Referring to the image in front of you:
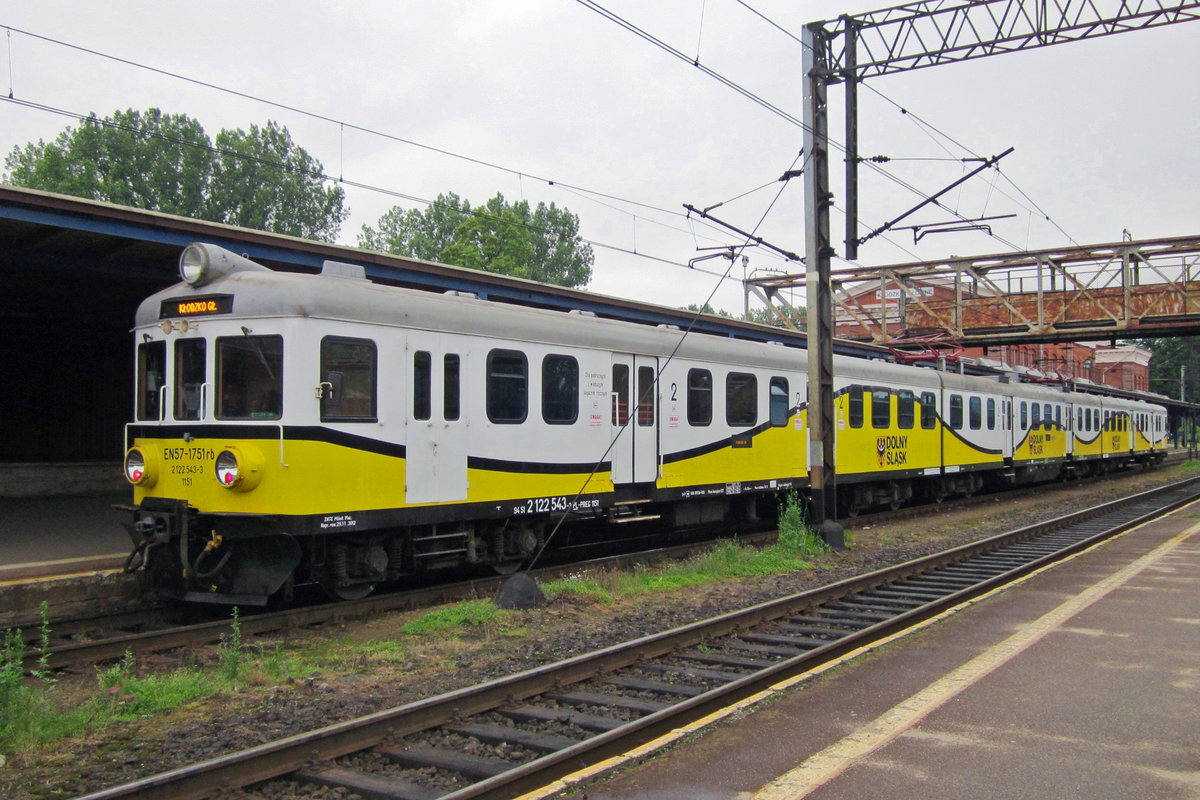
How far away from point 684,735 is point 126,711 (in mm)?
3535

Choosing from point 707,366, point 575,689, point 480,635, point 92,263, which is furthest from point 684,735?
point 92,263

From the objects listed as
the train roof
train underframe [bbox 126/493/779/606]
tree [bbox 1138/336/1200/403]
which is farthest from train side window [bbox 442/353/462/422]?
tree [bbox 1138/336/1200/403]

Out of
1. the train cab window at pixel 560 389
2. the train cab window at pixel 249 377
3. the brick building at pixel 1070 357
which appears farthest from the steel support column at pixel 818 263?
the brick building at pixel 1070 357

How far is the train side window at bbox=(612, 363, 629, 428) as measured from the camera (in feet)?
40.0

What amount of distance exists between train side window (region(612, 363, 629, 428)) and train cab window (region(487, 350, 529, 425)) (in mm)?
1691

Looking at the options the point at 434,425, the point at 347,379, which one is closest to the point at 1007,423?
the point at 434,425

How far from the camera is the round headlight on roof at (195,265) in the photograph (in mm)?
9175

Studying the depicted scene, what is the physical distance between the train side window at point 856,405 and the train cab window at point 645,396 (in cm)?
597

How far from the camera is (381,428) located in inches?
364

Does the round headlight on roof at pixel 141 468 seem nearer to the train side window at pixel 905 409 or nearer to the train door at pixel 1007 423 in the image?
the train side window at pixel 905 409

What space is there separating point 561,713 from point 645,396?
7.06 meters

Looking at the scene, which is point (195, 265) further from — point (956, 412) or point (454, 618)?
point (956, 412)

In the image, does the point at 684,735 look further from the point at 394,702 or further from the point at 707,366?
the point at 707,366

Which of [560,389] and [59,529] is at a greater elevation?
[560,389]
